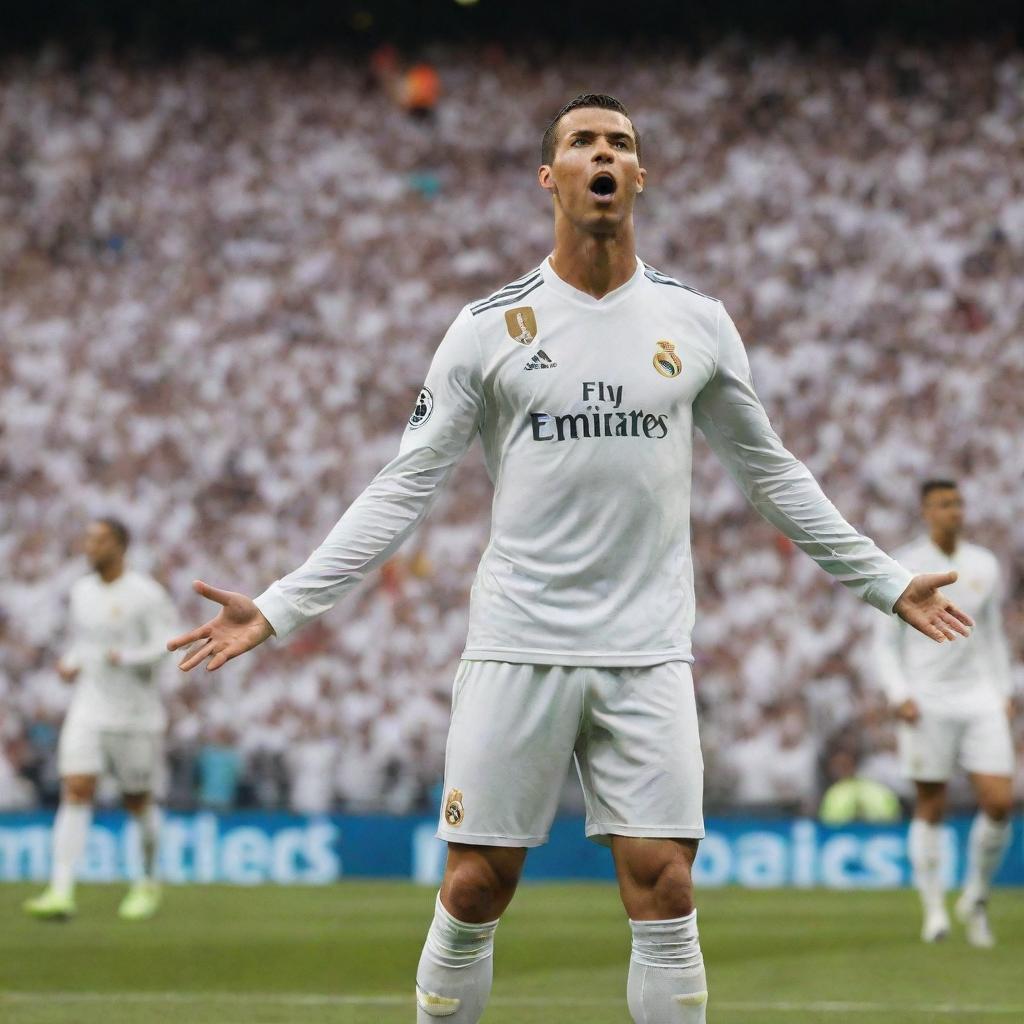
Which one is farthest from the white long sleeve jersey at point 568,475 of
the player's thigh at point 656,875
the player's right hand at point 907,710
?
the player's right hand at point 907,710

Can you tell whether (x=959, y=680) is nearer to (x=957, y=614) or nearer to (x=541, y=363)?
(x=957, y=614)

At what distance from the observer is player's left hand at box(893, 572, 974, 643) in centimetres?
493

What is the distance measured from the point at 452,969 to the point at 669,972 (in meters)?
0.55

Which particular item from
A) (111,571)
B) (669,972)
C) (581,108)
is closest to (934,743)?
(111,571)

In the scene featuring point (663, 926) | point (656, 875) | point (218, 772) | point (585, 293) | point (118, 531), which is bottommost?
A: point (663, 926)

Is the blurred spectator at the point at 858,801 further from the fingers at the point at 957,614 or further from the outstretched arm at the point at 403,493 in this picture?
the outstretched arm at the point at 403,493

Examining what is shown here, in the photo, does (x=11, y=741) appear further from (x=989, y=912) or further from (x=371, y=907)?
(x=989, y=912)

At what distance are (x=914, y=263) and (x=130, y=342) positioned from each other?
869 cm

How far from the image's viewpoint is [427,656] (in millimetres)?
18531

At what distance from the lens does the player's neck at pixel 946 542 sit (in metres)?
10.8

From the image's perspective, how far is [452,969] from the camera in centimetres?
491

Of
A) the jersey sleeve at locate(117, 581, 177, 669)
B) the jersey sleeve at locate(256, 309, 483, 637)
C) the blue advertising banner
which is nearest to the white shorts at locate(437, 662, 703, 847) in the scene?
the jersey sleeve at locate(256, 309, 483, 637)

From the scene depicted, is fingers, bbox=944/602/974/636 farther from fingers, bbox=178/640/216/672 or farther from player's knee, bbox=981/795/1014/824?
player's knee, bbox=981/795/1014/824

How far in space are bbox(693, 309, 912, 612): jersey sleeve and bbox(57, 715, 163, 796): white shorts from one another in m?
7.79
